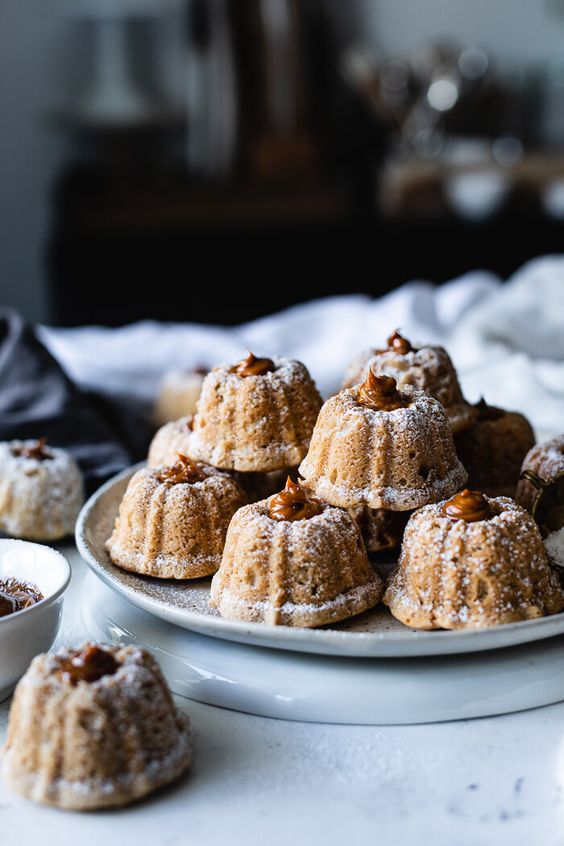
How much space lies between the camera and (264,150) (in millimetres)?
4953

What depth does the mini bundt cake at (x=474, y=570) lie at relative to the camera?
1.23 meters

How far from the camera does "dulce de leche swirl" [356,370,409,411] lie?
1394 millimetres

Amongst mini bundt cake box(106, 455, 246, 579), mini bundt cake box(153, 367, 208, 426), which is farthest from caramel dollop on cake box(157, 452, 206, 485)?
mini bundt cake box(153, 367, 208, 426)

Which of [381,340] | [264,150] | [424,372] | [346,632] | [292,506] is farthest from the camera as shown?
[264,150]

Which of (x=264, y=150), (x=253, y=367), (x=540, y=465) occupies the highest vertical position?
(x=253, y=367)

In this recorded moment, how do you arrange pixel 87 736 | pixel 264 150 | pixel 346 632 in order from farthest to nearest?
1. pixel 264 150
2. pixel 346 632
3. pixel 87 736

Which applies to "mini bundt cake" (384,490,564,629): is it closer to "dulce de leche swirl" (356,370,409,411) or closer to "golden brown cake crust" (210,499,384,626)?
"golden brown cake crust" (210,499,384,626)

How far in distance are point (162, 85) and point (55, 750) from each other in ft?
14.4

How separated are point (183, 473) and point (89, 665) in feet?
1.47

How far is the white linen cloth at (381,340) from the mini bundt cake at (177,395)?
3cm

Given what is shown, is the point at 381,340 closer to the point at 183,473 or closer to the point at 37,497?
the point at 37,497

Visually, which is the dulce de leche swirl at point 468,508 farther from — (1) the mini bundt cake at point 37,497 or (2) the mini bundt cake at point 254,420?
(1) the mini bundt cake at point 37,497

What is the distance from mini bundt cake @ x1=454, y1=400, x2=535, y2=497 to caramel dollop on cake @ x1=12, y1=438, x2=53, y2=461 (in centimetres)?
66

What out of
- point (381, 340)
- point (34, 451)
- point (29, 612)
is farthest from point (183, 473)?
point (381, 340)
